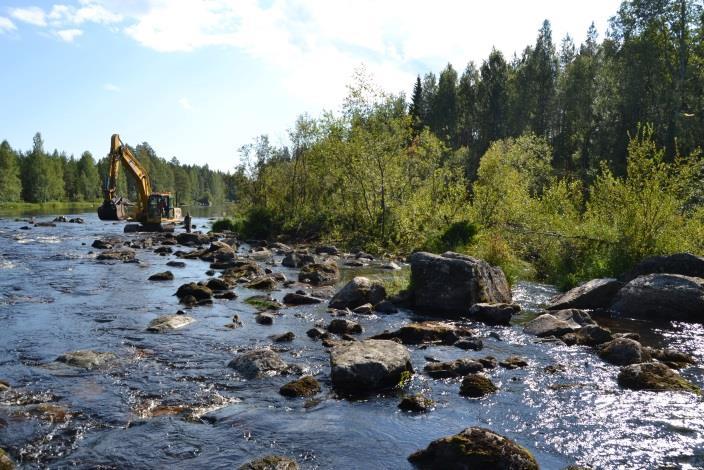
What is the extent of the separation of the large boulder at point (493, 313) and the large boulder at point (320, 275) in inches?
373

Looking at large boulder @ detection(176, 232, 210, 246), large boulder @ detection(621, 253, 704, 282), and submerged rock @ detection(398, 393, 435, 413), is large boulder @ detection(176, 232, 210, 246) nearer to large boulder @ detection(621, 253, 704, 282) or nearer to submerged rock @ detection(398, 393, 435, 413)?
large boulder @ detection(621, 253, 704, 282)

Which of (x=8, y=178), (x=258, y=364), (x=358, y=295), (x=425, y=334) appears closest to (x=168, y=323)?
(x=258, y=364)

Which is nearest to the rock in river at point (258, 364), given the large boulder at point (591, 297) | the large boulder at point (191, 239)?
the large boulder at point (591, 297)

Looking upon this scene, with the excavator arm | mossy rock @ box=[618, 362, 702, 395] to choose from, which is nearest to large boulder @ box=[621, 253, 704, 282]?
mossy rock @ box=[618, 362, 702, 395]

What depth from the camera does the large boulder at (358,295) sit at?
855 inches

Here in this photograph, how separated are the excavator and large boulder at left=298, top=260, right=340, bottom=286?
99.1ft

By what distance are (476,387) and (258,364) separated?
532cm

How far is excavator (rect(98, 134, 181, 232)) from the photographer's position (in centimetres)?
5209

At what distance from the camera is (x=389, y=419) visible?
10.7m

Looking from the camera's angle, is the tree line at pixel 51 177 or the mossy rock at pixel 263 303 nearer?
the mossy rock at pixel 263 303

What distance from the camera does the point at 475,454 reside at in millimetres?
8508

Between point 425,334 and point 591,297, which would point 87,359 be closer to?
point 425,334

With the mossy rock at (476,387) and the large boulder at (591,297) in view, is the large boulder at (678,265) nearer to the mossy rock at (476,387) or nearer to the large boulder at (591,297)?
the large boulder at (591,297)

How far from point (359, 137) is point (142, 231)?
26.4 meters
